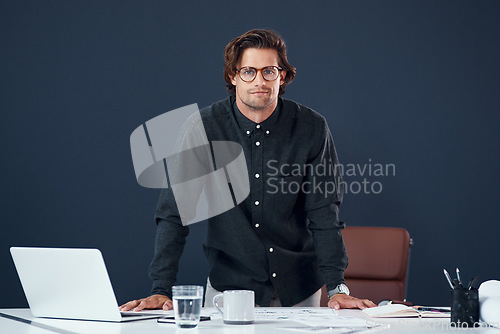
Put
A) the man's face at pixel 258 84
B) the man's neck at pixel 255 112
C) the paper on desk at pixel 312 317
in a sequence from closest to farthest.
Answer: the paper on desk at pixel 312 317 < the man's face at pixel 258 84 < the man's neck at pixel 255 112

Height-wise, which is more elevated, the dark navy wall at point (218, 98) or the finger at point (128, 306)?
the dark navy wall at point (218, 98)

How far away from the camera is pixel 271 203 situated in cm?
206

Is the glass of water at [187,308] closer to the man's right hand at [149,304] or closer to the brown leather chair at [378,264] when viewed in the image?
the man's right hand at [149,304]

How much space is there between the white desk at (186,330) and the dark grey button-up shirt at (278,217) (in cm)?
55

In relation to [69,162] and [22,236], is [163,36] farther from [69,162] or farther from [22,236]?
[22,236]

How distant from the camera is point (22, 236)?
3.25 meters

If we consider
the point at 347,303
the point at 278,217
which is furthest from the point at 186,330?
the point at 278,217

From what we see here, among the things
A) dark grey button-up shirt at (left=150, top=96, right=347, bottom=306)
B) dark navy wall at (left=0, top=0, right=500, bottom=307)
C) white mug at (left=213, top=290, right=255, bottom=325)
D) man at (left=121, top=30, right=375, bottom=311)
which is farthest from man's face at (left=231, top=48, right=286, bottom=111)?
dark navy wall at (left=0, top=0, right=500, bottom=307)

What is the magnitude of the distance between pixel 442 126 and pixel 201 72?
1.42m

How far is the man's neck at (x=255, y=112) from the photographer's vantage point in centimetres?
211

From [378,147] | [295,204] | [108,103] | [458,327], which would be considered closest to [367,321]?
[458,327]

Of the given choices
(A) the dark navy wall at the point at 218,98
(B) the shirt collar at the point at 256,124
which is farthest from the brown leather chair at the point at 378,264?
(B) the shirt collar at the point at 256,124

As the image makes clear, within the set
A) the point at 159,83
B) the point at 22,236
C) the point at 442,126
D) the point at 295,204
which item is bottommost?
the point at 22,236

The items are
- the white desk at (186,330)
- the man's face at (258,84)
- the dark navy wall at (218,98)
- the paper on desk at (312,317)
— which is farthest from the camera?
the dark navy wall at (218,98)
